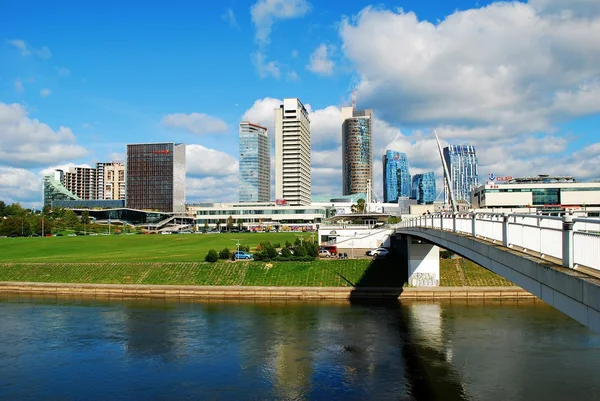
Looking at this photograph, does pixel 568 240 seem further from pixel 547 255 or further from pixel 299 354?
pixel 299 354

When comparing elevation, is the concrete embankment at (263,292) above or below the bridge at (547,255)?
below

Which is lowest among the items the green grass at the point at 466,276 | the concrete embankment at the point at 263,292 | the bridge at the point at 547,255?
the concrete embankment at the point at 263,292

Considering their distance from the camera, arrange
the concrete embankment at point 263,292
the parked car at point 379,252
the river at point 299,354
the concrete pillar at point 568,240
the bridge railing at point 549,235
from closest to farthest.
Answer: the bridge railing at point 549,235, the concrete pillar at point 568,240, the river at point 299,354, the concrete embankment at point 263,292, the parked car at point 379,252

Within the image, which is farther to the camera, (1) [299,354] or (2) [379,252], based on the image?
(2) [379,252]

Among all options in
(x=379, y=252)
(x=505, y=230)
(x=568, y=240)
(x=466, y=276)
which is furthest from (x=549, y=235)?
(x=379, y=252)

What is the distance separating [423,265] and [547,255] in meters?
43.7

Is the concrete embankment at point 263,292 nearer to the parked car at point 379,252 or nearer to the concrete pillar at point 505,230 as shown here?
the parked car at point 379,252

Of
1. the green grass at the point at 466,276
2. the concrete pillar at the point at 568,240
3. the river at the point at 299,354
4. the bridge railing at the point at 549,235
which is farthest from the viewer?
the green grass at the point at 466,276

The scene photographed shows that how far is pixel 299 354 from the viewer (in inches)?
1363

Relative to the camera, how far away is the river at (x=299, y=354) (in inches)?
1098

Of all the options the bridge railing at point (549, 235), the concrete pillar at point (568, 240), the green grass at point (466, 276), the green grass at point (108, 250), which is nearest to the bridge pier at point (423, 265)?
the green grass at point (466, 276)

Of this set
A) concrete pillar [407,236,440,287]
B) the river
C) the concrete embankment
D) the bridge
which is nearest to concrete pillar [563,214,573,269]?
the bridge

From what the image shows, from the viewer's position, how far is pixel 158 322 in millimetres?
44969

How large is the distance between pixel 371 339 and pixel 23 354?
80.9 feet
